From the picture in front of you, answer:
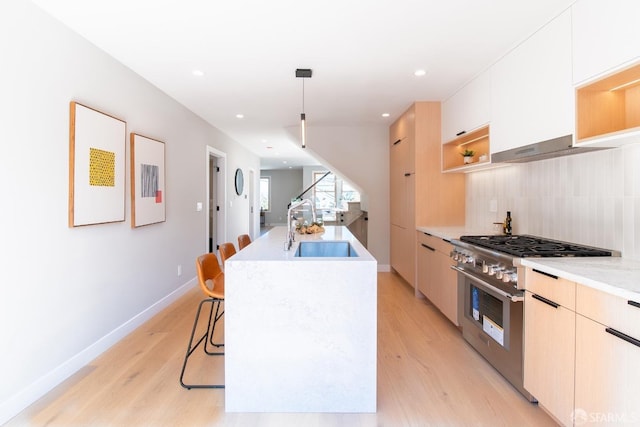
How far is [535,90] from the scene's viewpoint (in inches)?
95.1

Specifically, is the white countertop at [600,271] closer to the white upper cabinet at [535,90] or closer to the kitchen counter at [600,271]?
the kitchen counter at [600,271]

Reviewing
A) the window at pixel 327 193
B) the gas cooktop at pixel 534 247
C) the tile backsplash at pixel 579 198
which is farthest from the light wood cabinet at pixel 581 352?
the window at pixel 327 193

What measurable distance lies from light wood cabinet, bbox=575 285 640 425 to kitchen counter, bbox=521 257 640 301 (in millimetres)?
41

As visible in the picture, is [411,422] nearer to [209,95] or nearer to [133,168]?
[133,168]

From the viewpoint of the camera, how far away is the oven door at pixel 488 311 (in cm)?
210

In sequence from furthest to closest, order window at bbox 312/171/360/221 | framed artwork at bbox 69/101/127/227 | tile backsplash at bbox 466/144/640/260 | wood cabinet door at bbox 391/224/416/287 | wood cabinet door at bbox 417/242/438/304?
window at bbox 312/171/360/221
wood cabinet door at bbox 391/224/416/287
wood cabinet door at bbox 417/242/438/304
framed artwork at bbox 69/101/127/227
tile backsplash at bbox 466/144/640/260

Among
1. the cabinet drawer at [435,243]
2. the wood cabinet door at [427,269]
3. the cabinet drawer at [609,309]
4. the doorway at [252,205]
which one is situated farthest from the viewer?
the doorway at [252,205]

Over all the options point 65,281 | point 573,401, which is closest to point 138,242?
point 65,281

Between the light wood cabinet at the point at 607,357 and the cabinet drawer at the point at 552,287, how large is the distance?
0.05m

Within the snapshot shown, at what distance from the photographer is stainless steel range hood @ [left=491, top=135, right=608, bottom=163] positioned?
211cm

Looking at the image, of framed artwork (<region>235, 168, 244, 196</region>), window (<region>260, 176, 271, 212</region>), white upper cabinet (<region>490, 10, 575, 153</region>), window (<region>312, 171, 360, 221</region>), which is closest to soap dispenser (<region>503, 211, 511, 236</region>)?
white upper cabinet (<region>490, 10, 575, 153</region>)

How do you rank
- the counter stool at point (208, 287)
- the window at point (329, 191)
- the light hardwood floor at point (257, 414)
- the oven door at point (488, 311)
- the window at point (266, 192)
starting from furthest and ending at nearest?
the window at point (266, 192) < the window at point (329, 191) < the counter stool at point (208, 287) < the oven door at point (488, 311) < the light hardwood floor at point (257, 414)

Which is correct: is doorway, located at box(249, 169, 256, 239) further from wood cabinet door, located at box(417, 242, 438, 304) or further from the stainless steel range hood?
the stainless steel range hood

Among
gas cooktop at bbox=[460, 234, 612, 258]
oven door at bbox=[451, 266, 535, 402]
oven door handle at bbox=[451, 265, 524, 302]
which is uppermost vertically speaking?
gas cooktop at bbox=[460, 234, 612, 258]
